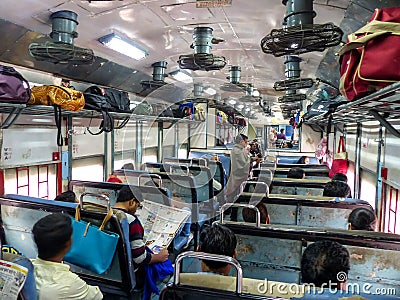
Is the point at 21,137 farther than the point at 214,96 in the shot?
No

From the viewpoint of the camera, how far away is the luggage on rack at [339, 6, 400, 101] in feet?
5.22

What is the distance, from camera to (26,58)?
3.90 m

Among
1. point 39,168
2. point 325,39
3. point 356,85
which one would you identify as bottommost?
point 39,168

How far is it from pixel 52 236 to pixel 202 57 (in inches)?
97.6

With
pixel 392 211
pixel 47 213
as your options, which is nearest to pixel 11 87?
pixel 47 213

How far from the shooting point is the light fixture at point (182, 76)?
6.91 meters

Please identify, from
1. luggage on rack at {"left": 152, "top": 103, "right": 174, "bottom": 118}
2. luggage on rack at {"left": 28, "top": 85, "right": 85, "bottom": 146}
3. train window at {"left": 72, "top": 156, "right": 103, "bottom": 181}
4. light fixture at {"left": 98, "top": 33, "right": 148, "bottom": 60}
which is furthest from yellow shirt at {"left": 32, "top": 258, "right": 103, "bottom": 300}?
luggage on rack at {"left": 152, "top": 103, "right": 174, "bottom": 118}

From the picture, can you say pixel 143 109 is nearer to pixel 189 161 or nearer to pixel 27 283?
pixel 189 161

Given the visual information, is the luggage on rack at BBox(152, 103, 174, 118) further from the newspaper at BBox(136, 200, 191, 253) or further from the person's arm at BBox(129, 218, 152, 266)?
the person's arm at BBox(129, 218, 152, 266)

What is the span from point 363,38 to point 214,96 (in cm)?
882

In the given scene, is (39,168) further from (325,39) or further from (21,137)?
(325,39)

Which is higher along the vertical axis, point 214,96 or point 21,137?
point 214,96

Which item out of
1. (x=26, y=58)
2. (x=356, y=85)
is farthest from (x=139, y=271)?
(x=26, y=58)

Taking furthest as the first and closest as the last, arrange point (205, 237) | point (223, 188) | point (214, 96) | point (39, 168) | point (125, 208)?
1. point (214, 96)
2. point (223, 188)
3. point (39, 168)
4. point (125, 208)
5. point (205, 237)
